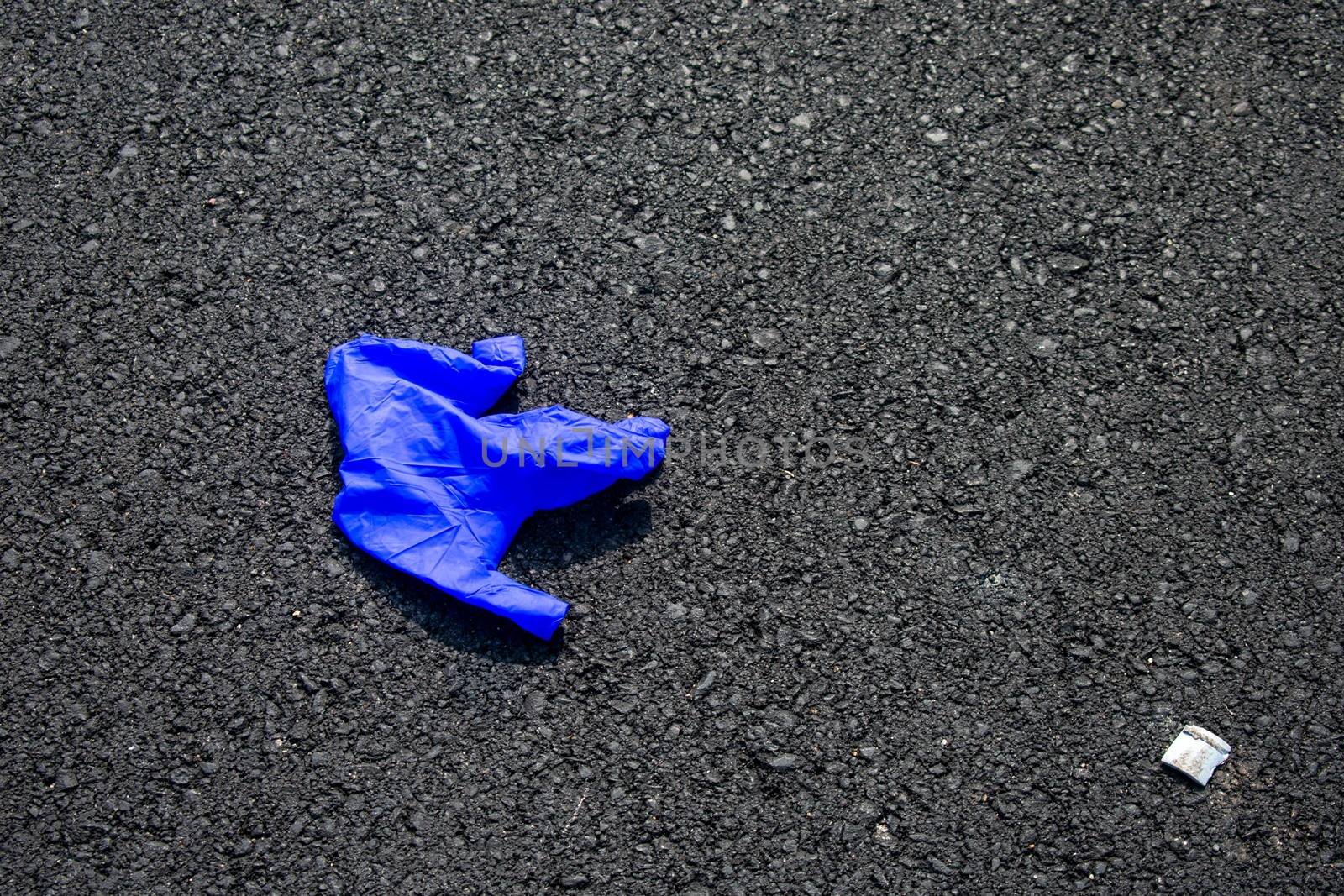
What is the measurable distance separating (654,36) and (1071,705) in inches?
86.6

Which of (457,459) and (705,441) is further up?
(705,441)

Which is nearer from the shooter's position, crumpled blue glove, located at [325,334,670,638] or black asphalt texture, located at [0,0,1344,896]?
black asphalt texture, located at [0,0,1344,896]

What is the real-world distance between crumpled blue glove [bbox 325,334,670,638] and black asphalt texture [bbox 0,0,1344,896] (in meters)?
0.09

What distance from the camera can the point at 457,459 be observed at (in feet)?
8.41

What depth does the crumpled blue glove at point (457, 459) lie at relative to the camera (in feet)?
8.15

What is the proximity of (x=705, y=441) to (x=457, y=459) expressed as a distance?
2.06 feet

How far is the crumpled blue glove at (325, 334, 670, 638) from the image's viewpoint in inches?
97.8

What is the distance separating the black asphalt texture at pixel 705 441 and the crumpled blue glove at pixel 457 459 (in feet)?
0.28

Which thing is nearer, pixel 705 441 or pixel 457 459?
pixel 457 459

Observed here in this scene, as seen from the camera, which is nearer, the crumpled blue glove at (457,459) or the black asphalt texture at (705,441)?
the black asphalt texture at (705,441)

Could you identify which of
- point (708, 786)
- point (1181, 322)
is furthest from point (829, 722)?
point (1181, 322)

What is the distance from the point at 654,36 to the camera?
3109mm

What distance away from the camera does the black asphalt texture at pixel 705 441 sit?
2352 millimetres

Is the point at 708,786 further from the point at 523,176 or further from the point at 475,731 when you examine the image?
the point at 523,176
